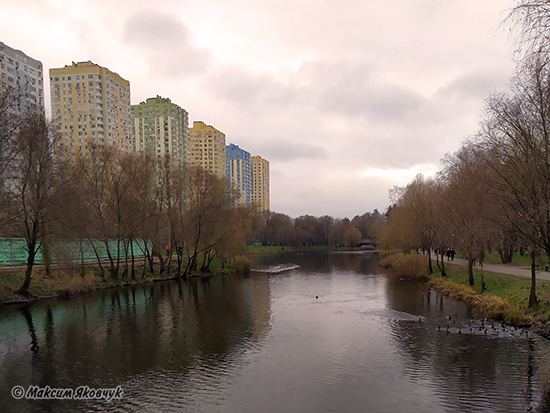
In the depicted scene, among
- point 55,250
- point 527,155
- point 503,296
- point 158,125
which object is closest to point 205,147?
point 158,125

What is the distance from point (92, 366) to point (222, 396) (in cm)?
583

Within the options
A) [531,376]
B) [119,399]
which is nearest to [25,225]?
[119,399]

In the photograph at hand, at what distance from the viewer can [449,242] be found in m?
32.9

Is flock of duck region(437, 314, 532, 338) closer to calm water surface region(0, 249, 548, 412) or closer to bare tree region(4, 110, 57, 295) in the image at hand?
calm water surface region(0, 249, 548, 412)

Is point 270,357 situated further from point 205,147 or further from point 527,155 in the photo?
point 205,147

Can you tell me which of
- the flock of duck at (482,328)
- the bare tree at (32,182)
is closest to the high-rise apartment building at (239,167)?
the bare tree at (32,182)

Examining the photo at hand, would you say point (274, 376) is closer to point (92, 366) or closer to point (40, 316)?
point (92, 366)

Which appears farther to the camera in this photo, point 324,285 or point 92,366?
point 324,285

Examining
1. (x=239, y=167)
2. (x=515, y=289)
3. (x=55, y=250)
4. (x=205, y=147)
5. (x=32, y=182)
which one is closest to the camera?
(x=515, y=289)

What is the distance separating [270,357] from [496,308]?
13675 millimetres

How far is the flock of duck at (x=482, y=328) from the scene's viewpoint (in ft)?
54.4

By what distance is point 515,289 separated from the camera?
72.0ft

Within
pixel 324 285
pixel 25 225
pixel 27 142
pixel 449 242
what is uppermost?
pixel 27 142

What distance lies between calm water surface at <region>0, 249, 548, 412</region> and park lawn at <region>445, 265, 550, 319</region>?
243 cm
